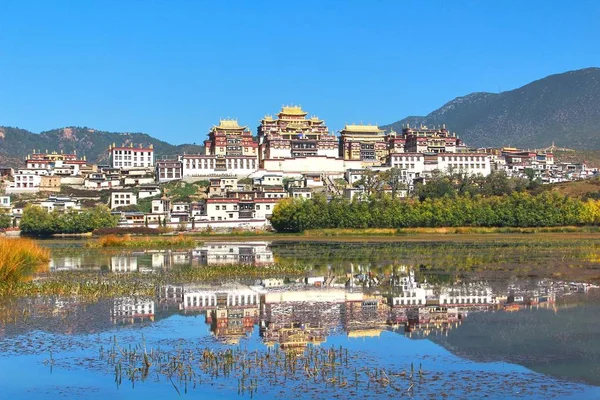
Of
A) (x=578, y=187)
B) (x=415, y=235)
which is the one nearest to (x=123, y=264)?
(x=415, y=235)

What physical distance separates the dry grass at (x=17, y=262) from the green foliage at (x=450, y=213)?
35504mm

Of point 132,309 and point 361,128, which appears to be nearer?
point 132,309

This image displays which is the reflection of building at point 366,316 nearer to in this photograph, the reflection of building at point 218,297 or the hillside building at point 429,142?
the reflection of building at point 218,297

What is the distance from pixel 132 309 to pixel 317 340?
271 inches

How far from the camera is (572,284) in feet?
84.9

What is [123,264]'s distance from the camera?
36969 millimetres

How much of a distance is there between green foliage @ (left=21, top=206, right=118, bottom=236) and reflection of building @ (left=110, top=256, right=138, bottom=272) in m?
30.7

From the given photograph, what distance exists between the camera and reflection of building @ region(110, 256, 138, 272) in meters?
33.8

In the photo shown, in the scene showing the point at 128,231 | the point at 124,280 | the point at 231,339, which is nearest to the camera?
the point at 231,339

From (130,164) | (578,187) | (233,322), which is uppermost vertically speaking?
(130,164)

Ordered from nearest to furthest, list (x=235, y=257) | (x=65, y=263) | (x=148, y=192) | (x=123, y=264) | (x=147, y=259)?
1. (x=123, y=264)
2. (x=65, y=263)
3. (x=147, y=259)
4. (x=235, y=257)
5. (x=148, y=192)

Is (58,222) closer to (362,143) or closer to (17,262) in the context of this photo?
(362,143)

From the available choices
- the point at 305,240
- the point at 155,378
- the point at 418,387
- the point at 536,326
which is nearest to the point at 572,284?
the point at 536,326

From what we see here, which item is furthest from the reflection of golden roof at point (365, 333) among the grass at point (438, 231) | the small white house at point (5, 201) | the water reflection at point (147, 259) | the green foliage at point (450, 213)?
the small white house at point (5, 201)
